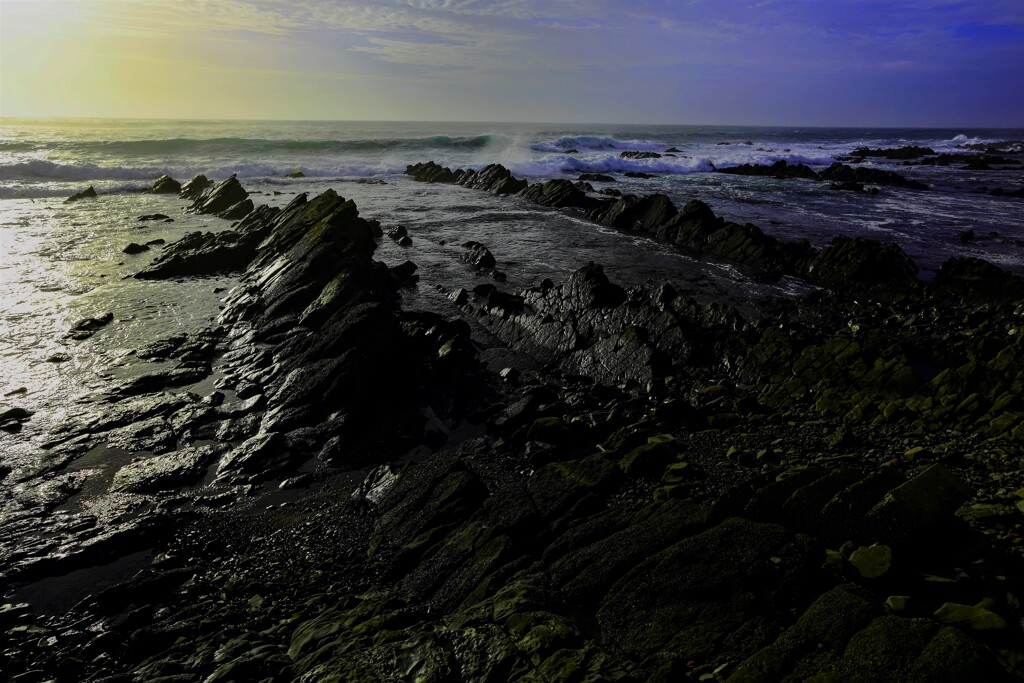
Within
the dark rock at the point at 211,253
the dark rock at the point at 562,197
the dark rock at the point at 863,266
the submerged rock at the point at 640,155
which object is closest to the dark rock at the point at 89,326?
the dark rock at the point at 211,253

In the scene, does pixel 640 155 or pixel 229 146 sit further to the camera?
pixel 640 155

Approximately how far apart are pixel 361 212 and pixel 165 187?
23.3m

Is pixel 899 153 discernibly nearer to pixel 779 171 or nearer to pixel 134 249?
pixel 779 171

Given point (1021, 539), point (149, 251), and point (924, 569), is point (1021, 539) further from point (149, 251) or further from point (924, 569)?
point (149, 251)

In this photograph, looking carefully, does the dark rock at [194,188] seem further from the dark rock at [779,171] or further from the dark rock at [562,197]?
the dark rock at [779,171]

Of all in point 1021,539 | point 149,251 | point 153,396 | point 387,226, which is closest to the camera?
point 1021,539

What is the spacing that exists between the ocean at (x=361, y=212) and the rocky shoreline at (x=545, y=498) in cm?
244

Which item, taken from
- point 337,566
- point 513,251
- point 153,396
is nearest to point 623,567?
point 337,566

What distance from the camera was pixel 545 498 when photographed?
816 cm

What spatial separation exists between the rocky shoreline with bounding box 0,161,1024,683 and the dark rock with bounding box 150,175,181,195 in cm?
3915

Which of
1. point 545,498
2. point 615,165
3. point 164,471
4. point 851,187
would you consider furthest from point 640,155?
point 545,498

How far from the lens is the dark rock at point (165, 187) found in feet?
161

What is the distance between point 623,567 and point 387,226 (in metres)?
30.3

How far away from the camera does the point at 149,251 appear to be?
26.8 meters
